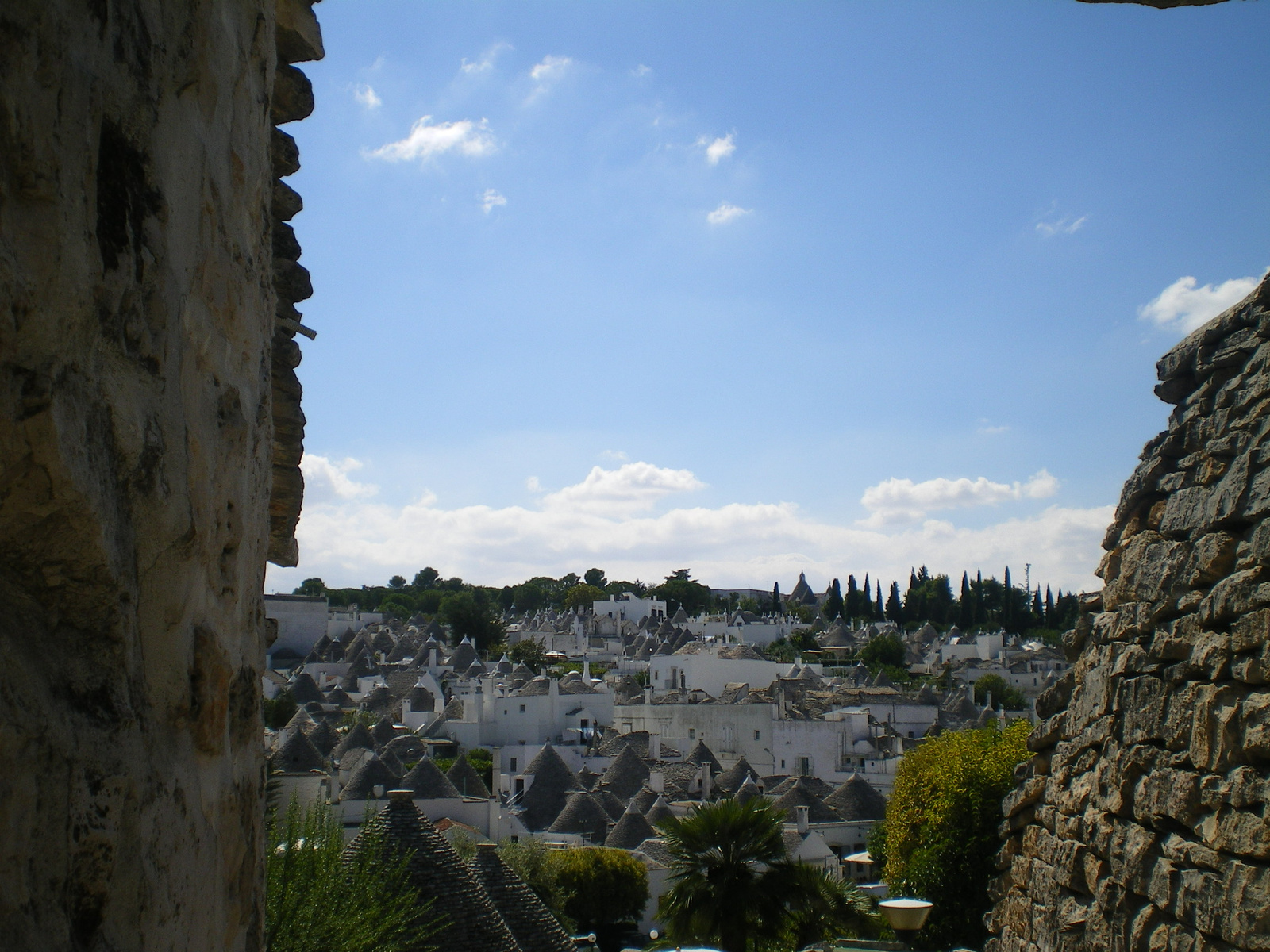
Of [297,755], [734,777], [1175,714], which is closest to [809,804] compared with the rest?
[734,777]

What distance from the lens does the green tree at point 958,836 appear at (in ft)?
61.3

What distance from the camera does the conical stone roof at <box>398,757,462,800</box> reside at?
27.9 meters

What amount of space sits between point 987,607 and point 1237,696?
102 metres

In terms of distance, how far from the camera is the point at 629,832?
30.9 meters

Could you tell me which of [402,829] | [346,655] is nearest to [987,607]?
[346,655]

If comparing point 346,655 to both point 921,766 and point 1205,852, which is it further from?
point 1205,852

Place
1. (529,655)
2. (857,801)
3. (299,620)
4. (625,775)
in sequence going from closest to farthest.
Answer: (857,801), (625,775), (529,655), (299,620)

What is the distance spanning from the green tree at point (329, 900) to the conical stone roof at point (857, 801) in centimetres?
2751

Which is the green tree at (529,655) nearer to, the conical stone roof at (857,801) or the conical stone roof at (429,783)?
the conical stone roof at (857,801)

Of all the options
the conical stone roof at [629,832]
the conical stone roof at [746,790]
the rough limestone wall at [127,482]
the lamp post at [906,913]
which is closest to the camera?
the rough limestone wall at [127,482]

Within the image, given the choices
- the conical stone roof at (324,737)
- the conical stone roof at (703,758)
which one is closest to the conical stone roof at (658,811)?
the conical stone roof at (703,758)

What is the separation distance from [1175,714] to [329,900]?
25.1 ft

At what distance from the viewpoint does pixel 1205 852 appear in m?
3.65

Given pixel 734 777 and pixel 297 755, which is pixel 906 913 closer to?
pixel 297 755
